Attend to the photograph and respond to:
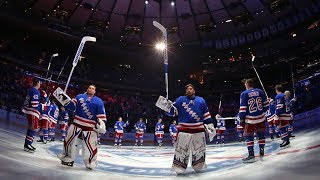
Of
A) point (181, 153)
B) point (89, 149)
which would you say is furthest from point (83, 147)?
point (181, 153)

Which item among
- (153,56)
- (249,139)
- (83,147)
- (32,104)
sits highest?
(153,56)

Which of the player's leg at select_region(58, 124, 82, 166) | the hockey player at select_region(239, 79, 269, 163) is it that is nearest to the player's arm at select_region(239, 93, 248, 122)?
the hockey player at select_region(239, 79, 269, 163)

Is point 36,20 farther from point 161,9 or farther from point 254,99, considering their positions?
point 254,99

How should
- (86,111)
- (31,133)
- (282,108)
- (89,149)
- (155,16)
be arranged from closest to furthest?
(89,149), (86,111), (31,133), (282,108), (155,16)

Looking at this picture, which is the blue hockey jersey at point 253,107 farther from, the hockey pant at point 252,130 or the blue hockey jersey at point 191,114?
the blue hockey jersey at point 191,114

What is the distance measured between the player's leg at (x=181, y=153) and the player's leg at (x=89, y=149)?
1713 mm

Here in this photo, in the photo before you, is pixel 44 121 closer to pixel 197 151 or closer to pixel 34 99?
pixel 34 99

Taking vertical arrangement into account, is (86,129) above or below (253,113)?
below

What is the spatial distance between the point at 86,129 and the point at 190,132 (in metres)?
2.28

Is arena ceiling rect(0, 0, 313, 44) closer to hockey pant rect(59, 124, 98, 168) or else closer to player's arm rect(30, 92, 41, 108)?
player's arm rect(30, 92, 41, 108)

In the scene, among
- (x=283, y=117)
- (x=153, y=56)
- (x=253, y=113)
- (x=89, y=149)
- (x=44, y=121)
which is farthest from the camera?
(x=153, y=56)

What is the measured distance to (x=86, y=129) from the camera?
6.37 meters

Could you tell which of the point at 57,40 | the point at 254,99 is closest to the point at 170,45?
the point at 57,40

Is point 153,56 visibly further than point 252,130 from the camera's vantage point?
Yes
